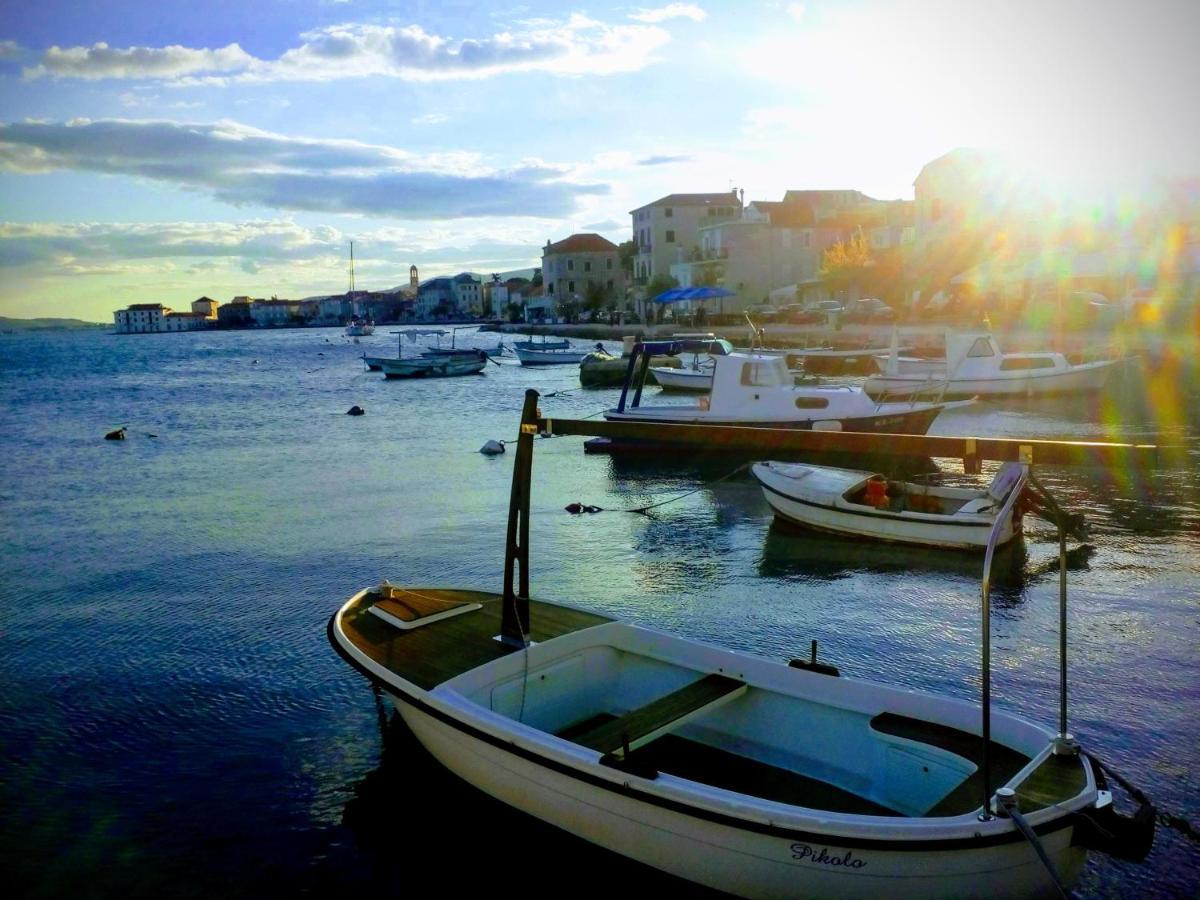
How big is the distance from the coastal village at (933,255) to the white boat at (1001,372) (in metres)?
12.1

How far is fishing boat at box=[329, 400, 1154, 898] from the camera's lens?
15.8 ft

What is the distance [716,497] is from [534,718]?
12.7 metres

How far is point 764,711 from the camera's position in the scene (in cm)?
659

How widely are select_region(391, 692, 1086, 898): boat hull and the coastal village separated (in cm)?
4352

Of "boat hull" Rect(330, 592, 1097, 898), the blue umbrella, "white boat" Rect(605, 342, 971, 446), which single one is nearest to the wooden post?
"boat hull" Rect(330, 592, 1097, 898)

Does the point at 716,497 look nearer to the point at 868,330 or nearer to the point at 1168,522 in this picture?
the point at 1168,522

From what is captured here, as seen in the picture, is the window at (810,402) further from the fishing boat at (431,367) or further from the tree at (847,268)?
the tree at (847,268)

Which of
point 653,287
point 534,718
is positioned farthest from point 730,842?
point 653,287

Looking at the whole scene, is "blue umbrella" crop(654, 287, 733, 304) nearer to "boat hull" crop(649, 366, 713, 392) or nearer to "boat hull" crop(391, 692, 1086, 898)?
"boat hull" crop(649, 366, 713, 392)

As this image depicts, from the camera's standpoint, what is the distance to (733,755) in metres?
6.66

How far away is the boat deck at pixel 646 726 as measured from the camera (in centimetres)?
531

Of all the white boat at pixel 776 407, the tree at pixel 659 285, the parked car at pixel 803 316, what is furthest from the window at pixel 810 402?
the tree at pixel 659 285

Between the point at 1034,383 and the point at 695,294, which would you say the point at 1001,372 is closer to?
the point at 1034,383

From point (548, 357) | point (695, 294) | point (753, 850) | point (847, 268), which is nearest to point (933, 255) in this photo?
point (847, 268)
